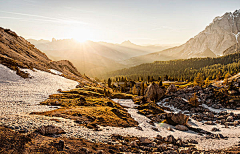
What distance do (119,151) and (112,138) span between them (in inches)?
179

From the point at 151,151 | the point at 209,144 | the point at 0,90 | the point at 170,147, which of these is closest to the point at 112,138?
the point at 151,151

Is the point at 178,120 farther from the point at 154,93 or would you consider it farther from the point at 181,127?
the point at 154,93

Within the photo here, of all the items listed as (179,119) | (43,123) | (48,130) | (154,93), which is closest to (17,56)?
(43,123)

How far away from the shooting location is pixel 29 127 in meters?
21.1

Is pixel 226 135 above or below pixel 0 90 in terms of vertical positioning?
below

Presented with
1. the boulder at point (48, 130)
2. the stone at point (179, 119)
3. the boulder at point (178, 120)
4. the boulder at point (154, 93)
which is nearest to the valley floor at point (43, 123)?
the boulder at point (48, 130)

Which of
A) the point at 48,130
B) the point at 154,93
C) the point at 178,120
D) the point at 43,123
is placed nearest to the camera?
the point at 48,130

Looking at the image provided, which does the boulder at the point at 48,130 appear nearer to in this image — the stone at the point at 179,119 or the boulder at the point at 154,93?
the stone at the point at 179,119

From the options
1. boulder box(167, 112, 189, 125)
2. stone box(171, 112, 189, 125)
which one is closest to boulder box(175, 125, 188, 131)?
boulder box(167, 112, 189, 125)

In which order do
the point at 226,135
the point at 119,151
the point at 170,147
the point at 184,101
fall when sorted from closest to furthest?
the point at 119,151 < the point at 170,147 < the point at 226,135 < the point at 184,101

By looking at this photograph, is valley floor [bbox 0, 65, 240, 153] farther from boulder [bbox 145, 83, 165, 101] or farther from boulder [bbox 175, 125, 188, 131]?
boulder [bbox 145, 83, 165, 101]

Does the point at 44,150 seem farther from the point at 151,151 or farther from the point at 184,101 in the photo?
the point at 184,101

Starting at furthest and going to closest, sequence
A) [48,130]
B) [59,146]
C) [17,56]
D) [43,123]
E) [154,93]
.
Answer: [154,93] → [17,56] → [43,123] → [48,130] → [59,146]

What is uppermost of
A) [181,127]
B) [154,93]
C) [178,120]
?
[154,93]
